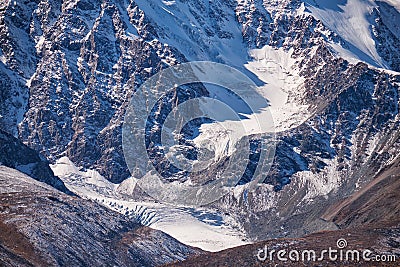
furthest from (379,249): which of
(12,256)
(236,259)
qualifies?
(12,256)

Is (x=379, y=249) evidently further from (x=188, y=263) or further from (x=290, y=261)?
(x=188, y=263)

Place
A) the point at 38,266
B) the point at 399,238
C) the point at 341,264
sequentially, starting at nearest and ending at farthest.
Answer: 1. the point at 341,264
2. the point at 399,238
3. the point at 38,266

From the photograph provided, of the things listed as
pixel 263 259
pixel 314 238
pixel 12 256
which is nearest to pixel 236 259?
pixel 263 259

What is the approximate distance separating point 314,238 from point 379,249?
17.1m

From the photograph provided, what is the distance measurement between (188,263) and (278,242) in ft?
51.2

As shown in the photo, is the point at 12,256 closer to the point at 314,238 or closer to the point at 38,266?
the point at 38,266

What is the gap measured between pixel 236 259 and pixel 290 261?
10.8 m

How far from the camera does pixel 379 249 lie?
579 ft

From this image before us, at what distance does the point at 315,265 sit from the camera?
170 meters

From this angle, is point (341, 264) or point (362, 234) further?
point (362, 234)

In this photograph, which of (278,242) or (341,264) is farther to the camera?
(278,242)

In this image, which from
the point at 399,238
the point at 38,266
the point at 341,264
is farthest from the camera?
the point at 38,266

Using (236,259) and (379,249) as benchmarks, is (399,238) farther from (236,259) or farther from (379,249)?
(236,259)

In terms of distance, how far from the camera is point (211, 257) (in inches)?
7352
